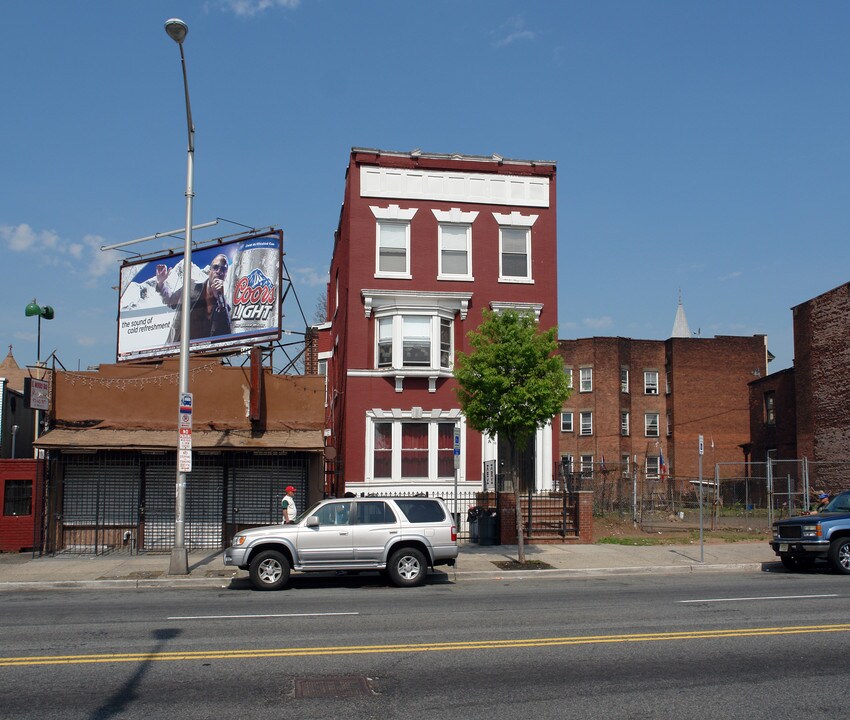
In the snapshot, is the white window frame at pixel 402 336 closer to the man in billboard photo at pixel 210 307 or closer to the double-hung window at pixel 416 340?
the double-hung window at pixel 416 340

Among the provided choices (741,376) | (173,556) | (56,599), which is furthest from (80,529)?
(741,376)

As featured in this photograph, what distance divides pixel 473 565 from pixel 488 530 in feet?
11.7

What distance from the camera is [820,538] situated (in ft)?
59.1

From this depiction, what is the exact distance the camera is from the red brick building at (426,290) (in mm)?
25766

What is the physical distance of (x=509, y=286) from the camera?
88.4 ft

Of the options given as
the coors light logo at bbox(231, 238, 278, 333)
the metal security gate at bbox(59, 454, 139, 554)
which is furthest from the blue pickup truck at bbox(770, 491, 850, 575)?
the coors light logo at bbox(231, 238, 278, 333)

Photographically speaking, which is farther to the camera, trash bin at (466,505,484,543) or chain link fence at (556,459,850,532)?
chain link fence at (556,459,850,532)

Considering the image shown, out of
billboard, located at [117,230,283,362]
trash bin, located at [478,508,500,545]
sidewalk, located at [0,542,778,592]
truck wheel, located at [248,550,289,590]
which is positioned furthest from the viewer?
billboard, located at [117,230,283,362]

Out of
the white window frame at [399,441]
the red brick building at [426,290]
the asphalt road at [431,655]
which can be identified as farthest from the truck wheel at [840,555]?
the white window frame at [399,441]

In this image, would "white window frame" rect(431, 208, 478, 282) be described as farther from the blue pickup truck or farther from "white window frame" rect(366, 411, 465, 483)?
the blue pickup truck

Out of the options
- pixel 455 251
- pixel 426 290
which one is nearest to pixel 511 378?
pixel 426 290

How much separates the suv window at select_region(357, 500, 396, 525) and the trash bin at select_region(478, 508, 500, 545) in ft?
22.4

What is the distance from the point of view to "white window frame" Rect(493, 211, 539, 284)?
27.0 metres

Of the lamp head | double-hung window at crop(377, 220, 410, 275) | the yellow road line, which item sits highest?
the lamp head
